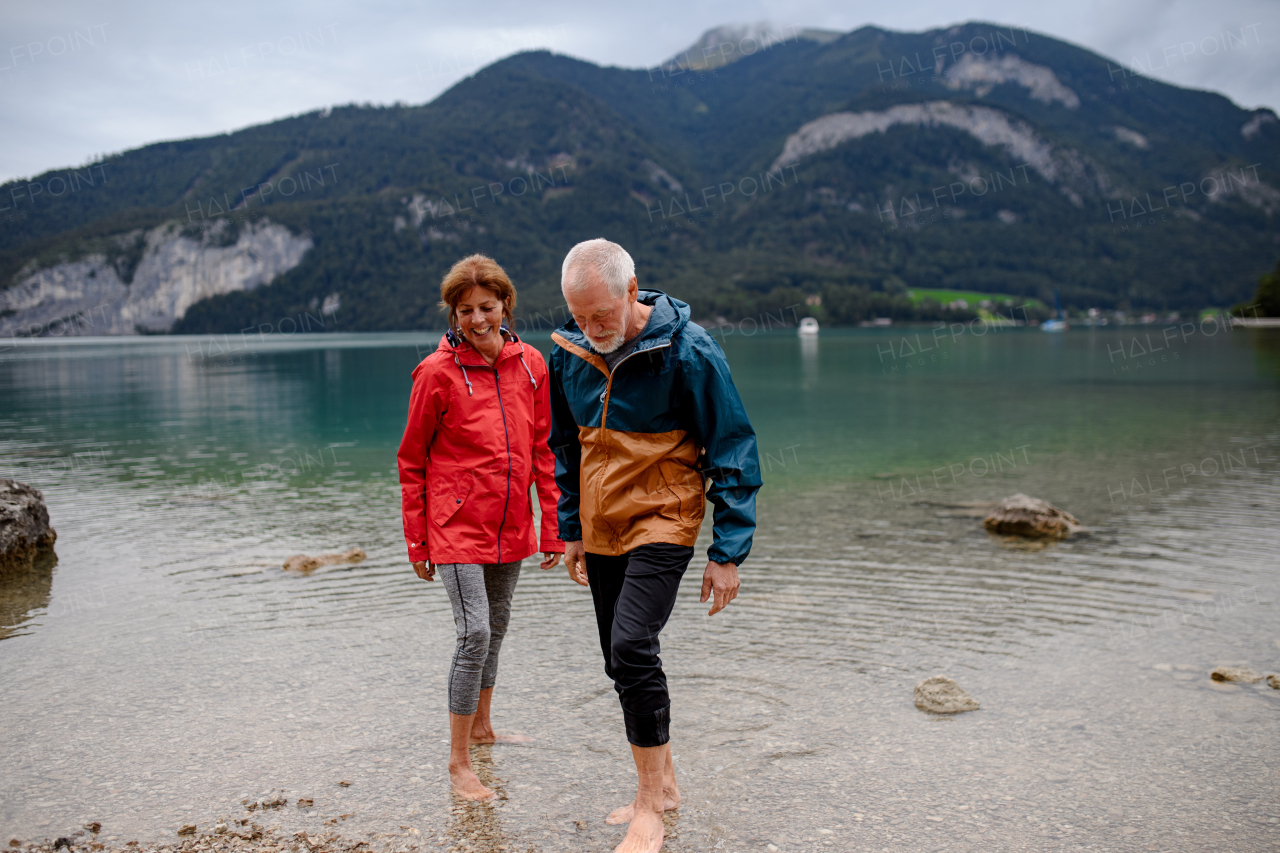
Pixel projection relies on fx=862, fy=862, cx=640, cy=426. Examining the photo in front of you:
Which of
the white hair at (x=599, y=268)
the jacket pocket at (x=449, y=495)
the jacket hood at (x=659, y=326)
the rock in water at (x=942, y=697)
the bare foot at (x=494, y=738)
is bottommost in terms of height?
the rock in water at (x=942, y=697)

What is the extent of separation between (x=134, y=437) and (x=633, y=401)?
21582 mm

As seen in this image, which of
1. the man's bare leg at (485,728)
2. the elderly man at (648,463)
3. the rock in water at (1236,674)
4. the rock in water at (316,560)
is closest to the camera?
the elderly man at (648,463)

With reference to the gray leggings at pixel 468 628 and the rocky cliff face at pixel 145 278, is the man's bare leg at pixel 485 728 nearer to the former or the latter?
the gray leggings at pixel 468 628

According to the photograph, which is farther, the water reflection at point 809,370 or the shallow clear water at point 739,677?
the water reflection at point 809,370

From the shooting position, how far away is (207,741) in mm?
4418

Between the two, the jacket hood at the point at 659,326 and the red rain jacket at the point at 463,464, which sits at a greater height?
the jacket hood at the point at 659,326

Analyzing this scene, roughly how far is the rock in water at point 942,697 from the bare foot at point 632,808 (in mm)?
1859

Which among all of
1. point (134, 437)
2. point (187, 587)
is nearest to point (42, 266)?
point (134, 437)

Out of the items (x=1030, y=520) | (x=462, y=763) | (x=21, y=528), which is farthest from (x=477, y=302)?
(x=1030, y=520)

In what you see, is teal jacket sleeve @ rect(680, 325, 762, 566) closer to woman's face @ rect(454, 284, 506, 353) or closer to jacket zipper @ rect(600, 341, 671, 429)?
jacket zipper @ rect(600, 341, 671, 429)

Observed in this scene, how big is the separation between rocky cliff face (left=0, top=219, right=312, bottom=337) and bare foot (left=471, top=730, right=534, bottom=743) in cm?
17526

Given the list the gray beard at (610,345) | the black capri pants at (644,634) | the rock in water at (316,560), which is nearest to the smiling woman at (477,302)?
the gray beard at (610,345)

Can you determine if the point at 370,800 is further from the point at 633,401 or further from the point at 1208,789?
the point at 1208,789

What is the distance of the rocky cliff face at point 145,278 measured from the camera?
149500 mm
